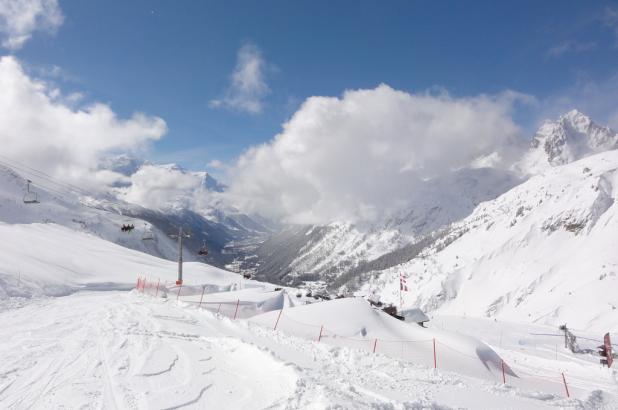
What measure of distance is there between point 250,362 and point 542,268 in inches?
3488

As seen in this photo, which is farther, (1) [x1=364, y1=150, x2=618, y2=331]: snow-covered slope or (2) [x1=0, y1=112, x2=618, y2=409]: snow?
Result: (1) [x1=364, y1=150, x2=618, y2=331]: snow-covered slope

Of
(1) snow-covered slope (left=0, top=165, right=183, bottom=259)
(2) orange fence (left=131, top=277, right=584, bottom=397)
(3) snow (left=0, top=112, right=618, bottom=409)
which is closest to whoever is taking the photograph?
(3) snow (left=0, top=112, right=618, bottom=409)

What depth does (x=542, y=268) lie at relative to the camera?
84000 mm

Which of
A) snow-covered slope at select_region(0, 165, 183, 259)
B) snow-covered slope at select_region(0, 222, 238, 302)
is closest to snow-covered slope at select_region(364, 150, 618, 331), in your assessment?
snow-covered slope at select_region(0, 222, 238, 302)

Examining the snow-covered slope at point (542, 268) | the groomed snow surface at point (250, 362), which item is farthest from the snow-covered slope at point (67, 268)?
the snow-covered slope at point (542, 268)

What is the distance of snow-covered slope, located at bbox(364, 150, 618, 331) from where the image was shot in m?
62.6

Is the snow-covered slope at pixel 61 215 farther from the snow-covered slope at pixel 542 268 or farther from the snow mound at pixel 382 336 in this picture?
the snow mound at pixel 382 336

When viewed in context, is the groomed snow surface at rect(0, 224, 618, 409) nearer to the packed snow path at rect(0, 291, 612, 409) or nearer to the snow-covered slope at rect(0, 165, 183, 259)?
the packed snow path at rect(0, 291, 612, 409)

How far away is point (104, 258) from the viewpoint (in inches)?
2355

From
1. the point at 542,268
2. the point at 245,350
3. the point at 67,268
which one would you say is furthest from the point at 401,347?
the point at 542,268

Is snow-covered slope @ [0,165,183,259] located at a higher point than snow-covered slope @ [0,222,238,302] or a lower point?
higher

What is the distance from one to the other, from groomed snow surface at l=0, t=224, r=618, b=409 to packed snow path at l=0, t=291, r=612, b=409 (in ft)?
0.15

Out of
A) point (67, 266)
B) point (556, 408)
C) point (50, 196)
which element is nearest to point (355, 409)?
point (556, 408)

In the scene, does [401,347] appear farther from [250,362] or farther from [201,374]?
[201,374]
